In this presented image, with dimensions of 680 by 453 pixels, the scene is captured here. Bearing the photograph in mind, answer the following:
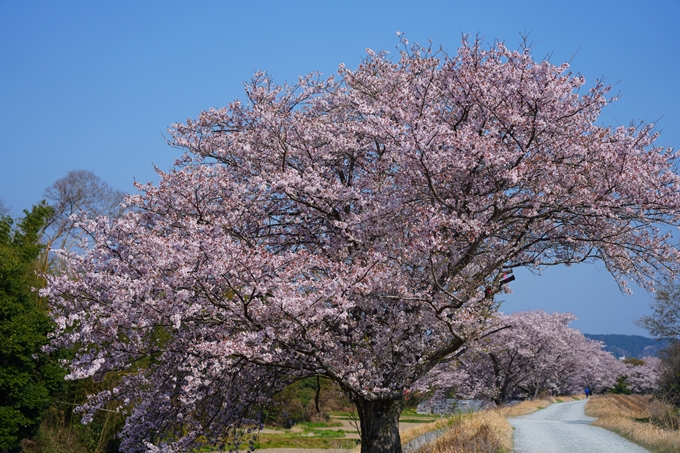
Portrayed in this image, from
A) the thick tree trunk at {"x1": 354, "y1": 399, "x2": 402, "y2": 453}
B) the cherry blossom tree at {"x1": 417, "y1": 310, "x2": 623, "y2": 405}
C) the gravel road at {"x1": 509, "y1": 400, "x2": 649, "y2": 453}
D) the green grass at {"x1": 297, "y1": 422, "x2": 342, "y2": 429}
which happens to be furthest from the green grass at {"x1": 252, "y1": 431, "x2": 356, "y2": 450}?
the thick tree trunk at {"x1": 354, "y1": 399, "x2": 402, "y2": 453}

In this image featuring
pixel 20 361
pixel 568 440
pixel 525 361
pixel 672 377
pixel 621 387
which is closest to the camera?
pixel 568 440

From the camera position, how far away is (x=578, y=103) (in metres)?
10.1

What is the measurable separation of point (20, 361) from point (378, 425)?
44.5 ft

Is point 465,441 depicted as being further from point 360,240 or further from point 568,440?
point 568,440

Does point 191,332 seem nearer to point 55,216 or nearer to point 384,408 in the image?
point 384,408

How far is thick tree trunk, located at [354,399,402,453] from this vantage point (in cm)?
998

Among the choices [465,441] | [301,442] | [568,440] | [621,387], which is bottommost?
[301,442]

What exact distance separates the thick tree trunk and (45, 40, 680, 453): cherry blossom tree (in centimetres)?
3

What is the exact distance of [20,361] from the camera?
59.3 ft

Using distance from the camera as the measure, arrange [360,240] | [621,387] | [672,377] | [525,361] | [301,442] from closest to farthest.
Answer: [360,240], [672,377], [301,442], [525,361], [621,387]


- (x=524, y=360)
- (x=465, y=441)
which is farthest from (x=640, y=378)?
(x=465, y=441)

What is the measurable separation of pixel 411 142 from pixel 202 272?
3.42 meters

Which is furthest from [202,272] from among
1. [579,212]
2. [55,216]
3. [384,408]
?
[55,216]

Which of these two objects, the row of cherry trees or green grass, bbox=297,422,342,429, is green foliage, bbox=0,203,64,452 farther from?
green grass, bbox=297,422,342,429
